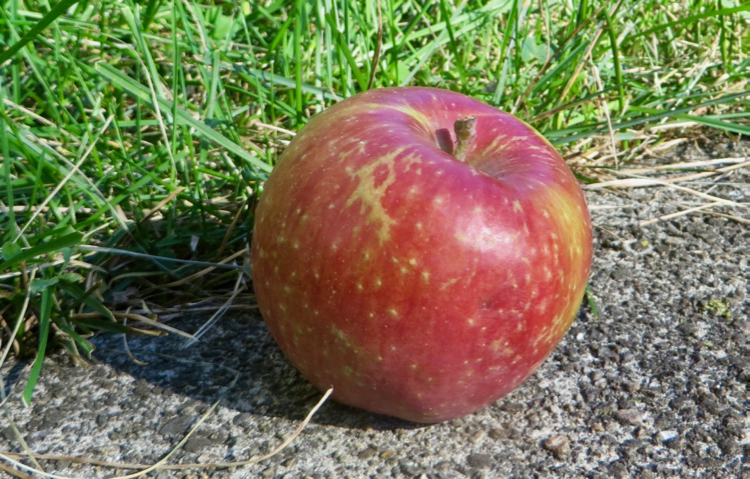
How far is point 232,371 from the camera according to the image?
176cm

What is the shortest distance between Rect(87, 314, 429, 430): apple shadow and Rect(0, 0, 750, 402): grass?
0.06m

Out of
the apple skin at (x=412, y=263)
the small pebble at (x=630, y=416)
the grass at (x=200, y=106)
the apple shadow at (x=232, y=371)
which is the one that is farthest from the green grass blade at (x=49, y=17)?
the small pebble at (x=630, y=416)

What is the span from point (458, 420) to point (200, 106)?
1.50 metres

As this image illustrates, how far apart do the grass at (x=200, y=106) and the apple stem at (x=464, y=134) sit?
667mm

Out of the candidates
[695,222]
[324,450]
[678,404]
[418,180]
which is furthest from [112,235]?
[695,222]

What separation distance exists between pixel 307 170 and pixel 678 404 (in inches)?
37.0

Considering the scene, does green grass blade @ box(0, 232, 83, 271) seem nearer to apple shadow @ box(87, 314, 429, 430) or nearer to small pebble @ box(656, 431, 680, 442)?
apple shadow @ box(87, 314, 429, 430)

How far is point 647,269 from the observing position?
2156 millimetres

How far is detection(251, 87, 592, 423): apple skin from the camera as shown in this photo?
4.32 ft

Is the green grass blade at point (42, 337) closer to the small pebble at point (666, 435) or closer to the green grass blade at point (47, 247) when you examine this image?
the green grass blade at point (47, 247)

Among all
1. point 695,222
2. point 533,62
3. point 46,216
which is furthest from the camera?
point 533,62

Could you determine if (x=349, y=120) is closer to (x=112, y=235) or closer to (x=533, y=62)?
(x=112, y=235)

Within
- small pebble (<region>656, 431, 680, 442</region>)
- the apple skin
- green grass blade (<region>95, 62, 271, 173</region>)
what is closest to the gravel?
small pebble (<region>656, 431, 680, 442</region>)

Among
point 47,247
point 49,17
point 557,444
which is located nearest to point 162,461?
point 47,247
